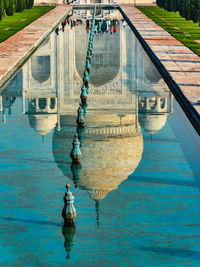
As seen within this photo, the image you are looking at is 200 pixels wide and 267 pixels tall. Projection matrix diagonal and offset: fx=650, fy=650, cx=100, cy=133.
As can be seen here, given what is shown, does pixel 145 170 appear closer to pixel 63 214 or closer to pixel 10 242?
pixel 63 214

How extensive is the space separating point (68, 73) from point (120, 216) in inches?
672

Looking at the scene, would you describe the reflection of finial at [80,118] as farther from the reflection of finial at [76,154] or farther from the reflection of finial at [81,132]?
the reflection of finial at [76,154]

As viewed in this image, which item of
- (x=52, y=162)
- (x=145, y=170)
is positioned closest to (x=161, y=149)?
(x=145, y=170)

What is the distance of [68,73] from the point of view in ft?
94.3

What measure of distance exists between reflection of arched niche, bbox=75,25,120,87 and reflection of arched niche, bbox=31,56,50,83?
4.78 ft

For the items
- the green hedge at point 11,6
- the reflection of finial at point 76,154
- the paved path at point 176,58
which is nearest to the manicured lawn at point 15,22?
the green hedge at point 11,6

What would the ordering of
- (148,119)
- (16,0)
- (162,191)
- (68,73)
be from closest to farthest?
1. (162,191)
2. (148,119)
3. (68,73)
4. (16,0)

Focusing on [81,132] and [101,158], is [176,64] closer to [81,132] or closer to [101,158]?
[81,132]

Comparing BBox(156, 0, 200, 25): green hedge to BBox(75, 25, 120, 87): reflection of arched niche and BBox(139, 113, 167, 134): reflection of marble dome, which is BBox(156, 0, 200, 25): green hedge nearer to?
BBox(75, 25, 120, 87): reflection of arched niche

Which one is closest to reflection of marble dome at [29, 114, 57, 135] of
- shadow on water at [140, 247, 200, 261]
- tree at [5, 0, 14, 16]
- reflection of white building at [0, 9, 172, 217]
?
reflection of white building at [0, 9, 172, 217]

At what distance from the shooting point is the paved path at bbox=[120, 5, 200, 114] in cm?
2402

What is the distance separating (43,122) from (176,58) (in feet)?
43.9

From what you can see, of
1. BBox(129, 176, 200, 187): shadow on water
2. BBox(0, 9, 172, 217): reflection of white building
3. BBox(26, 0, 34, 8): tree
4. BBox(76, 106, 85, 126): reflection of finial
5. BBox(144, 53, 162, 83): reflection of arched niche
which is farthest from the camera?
BBox(26, 0, 34, 8): tree

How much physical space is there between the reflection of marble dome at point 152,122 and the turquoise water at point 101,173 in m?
0.03
